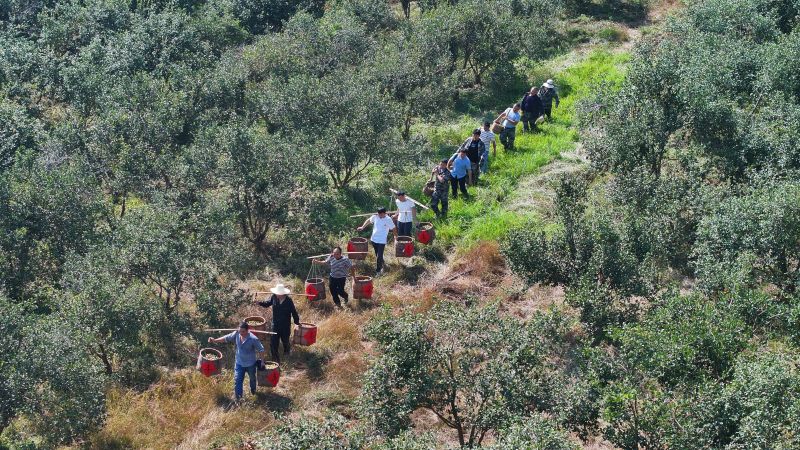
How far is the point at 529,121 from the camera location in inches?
977

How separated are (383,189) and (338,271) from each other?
5581 mm

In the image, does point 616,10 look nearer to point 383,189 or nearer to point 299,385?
point 383,189

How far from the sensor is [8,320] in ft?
50.1

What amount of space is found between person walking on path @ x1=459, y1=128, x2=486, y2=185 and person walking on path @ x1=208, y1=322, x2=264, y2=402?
8337 millimetres

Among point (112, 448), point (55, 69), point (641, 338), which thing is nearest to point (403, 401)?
point (641, 338)

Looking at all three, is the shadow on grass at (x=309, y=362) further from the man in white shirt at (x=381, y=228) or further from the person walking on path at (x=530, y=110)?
the person walking on path at (x=530, y=110)

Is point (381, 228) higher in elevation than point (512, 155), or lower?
higher

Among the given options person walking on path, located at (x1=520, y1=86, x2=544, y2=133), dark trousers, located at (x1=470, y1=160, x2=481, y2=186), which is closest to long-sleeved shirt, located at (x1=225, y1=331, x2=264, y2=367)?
dark trousers, located at (x1=470, y1=160, x2=481, y2=186)

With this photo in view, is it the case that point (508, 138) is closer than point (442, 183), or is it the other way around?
point (442, 183)

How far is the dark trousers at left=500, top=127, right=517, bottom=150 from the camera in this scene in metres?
23.7

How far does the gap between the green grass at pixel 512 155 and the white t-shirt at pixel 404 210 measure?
1.11 metres

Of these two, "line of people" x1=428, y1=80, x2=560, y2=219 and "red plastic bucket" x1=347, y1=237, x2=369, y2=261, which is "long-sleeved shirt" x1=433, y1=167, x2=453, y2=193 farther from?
"red plastic bucket" x1=347, y1=237, x2=369, y2=261

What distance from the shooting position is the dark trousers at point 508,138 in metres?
23.7

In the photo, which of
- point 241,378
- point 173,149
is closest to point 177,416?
point 241,378
